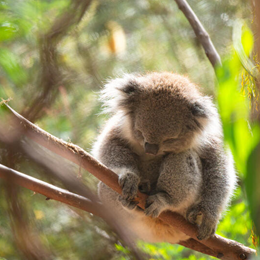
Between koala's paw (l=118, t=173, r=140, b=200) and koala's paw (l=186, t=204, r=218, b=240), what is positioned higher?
koala's paw (l=118, t=173, r=140, b=200)

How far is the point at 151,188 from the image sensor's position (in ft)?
11.7

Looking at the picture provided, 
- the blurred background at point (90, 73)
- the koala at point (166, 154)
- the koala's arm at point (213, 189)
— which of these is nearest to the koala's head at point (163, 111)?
the koala at point (166, 154)

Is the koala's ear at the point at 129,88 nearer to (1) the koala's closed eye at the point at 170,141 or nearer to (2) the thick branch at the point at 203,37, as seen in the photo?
(1) the koala's closed eye at the point at 170,141

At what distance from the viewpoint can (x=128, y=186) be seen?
2963 mm

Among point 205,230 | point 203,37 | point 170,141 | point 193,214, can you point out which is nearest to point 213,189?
point 193,214

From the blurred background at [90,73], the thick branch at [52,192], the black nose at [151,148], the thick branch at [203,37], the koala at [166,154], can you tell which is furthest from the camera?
the thick branch at [203,37]

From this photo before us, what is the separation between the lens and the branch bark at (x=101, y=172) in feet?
7.13

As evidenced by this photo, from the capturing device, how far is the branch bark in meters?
2.17

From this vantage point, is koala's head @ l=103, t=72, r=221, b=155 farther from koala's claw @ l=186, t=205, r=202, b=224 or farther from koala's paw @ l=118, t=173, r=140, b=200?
koala's claw @ l=186, t=205, r=202, b=224

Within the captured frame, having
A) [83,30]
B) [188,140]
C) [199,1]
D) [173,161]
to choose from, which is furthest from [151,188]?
[199,1]

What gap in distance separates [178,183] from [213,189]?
19.7 inches

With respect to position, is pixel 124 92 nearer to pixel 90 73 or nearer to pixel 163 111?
pixel 163 111

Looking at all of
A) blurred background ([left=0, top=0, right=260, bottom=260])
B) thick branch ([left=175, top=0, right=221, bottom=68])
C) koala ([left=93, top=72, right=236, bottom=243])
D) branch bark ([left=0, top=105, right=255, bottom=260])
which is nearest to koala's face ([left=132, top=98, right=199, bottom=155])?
koala ([left=93, top=72, right=236, bottom=243])

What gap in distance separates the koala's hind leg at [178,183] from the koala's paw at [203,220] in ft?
0.28
